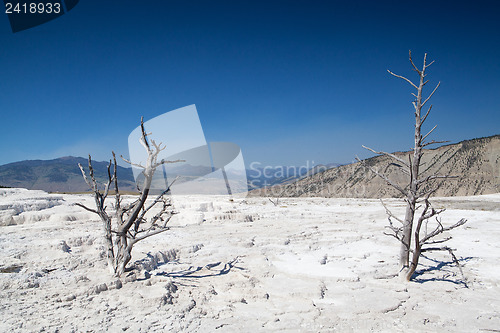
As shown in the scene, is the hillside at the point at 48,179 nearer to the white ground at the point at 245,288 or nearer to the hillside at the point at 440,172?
the hillside at the point at 440,172

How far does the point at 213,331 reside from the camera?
165 inches

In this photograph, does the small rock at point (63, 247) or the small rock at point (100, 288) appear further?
the small rock at point (63, 247)

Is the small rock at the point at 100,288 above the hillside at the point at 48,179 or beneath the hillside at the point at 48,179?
beneath

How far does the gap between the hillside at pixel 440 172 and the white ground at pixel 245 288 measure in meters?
29.6

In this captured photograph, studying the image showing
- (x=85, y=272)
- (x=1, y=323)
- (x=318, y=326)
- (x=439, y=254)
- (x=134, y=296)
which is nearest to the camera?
(x=1, y=323)

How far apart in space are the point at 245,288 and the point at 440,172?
5214cm

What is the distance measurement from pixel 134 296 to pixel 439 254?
7.53 meters

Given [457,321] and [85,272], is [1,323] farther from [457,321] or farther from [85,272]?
[457,321]

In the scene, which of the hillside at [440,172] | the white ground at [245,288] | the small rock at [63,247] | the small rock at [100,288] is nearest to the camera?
the white ground at [245,288]

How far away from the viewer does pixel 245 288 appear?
5883 millimetres

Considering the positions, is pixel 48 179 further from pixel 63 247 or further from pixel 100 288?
pixel 100 288

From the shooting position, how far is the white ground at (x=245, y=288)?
172 inches

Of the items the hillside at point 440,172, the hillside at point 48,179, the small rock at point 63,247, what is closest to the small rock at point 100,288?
the small rock at point 63,247

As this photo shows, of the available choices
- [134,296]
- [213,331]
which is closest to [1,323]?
[134,296]
